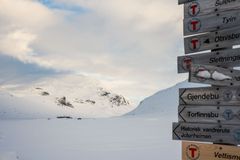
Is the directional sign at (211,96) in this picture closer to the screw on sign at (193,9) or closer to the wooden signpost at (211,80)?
the wooden signpost at (211,80)

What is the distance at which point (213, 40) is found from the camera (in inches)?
228

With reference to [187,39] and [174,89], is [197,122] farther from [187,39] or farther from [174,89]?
[174,89]

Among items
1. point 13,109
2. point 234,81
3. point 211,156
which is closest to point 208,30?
point 234,81

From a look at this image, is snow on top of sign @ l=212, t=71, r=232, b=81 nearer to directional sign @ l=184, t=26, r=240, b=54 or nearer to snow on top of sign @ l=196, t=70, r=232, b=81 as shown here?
snow on top of sign @ l=196, t=70, r=232, b=81

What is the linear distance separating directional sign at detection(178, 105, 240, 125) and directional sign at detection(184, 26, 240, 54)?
0.90 metres

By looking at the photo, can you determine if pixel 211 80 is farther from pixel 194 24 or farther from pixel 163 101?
pixel 163 101

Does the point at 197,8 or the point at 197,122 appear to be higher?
the point at 197,8

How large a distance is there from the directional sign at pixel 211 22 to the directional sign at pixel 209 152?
1693mm

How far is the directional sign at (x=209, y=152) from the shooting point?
534 centimetres

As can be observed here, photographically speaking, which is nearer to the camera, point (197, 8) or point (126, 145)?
point (197, 8)

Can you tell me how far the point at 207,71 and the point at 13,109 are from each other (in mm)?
136442

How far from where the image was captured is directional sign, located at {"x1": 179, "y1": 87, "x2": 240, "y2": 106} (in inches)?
210

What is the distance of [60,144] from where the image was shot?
54.7 feet

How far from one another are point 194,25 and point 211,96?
3.76 feet
